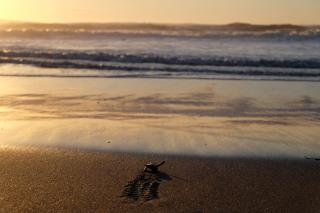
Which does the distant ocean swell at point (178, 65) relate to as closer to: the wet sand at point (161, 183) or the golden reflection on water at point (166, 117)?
the golden reflection on water at point (166, 117)

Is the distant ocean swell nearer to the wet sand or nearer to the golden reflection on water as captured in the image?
the golden reflection on water

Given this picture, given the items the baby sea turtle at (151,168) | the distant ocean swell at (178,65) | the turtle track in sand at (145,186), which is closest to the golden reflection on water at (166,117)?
the baby sea turtle at (151,168)

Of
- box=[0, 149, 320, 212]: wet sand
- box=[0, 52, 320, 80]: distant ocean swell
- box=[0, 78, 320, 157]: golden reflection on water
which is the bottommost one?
box=[0, 52, 320, 80]: distant ocean swell

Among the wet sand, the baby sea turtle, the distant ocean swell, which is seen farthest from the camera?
the distant ocean swell

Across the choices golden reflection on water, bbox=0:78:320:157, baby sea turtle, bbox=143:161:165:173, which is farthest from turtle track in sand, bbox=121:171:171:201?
golden reflection on water, bbox=0:78:320:157

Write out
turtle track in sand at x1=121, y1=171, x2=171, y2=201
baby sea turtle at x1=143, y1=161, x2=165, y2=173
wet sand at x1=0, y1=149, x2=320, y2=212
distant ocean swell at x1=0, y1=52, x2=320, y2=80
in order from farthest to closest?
distant ocean swell at x1=0, y1=52, x2=320, y2=80 → baby sea turtle at x1=143, y1=161, x2=165, y2=173 → turtle track in sand at x1=121, y1=171, x2=171, y2=201 → wet sand at x1=0, y1=149, x2=320, y2=212
